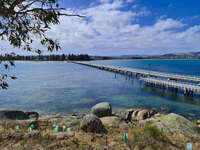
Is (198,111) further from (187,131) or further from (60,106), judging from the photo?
(60,106)

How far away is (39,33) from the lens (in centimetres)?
383

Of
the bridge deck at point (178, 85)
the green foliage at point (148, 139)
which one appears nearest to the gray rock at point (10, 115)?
the green foliage at point (148, 139)

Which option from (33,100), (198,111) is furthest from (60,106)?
(198,111)

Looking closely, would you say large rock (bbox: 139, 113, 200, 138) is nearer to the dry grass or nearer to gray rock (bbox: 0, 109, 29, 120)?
the dry grass

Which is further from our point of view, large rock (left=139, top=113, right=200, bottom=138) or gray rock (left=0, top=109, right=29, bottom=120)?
gray rock (left=0, top=109, right=29, bottom=120)

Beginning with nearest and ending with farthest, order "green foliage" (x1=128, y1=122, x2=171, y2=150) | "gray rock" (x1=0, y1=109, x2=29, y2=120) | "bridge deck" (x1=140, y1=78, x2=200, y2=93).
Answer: "green foliage" (x1=128, y1=122, x2=171, y2=150)
"gray rock" (x1=0, y1=109, x2=29, y2=120)
"bridge deck" (x1=140, y1=78, x2=200, y2=93)

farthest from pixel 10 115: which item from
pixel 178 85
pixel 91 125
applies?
pixel 178 85

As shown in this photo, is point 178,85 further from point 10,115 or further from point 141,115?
point 10,115

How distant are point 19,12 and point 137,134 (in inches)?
197

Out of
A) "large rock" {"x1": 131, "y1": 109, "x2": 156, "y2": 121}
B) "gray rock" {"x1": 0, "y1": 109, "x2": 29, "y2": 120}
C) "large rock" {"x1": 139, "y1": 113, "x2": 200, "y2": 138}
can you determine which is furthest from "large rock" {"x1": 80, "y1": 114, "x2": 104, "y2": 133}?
"large rock" {"x1": 131, "y1": 109, "x2": 156, "y2": 121}

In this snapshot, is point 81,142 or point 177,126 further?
point 177,126

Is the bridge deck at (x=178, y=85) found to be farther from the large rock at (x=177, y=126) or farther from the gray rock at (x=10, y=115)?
the gray rock at (x=10, y=115)

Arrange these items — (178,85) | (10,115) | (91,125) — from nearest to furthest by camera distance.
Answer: (91,125)
(10,115)
(178,85)

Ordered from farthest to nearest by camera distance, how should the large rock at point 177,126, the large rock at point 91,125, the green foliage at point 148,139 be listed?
the large rock at point 177,126
the large rock at point 91,125
the green foliage at point 148,139
